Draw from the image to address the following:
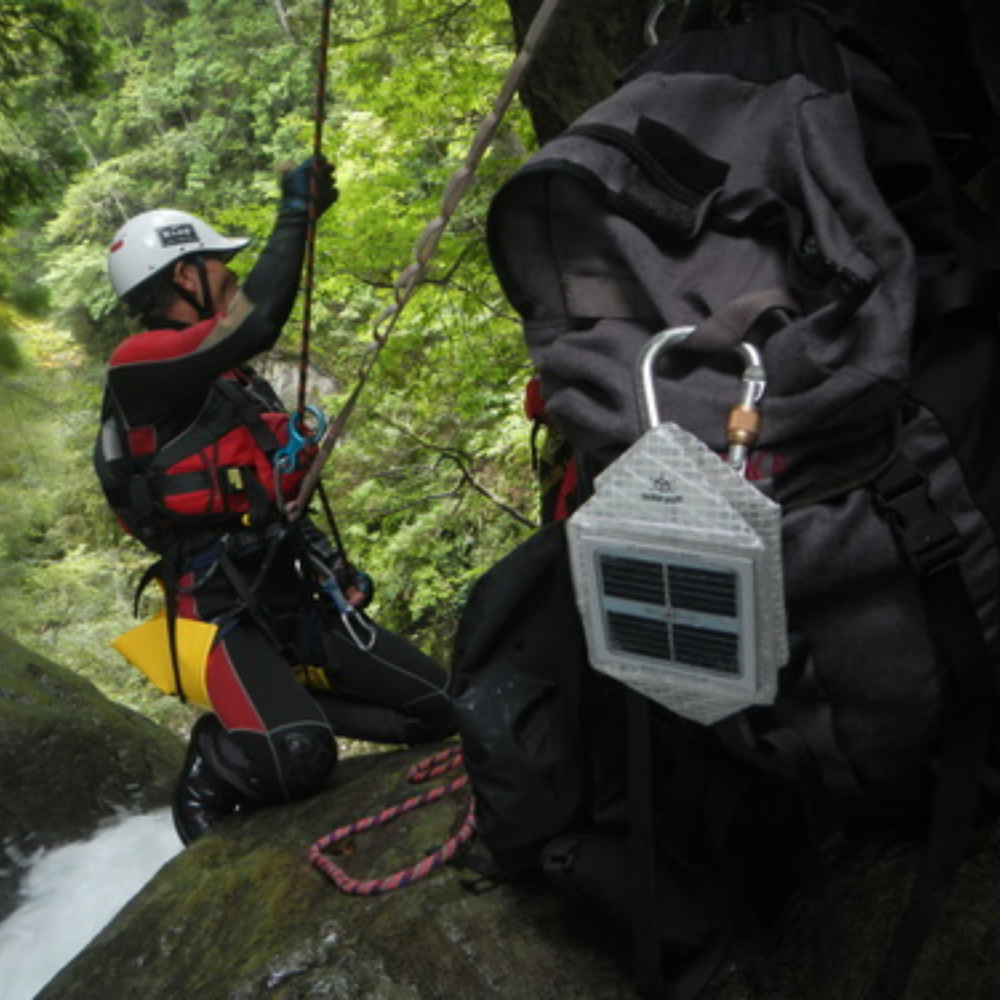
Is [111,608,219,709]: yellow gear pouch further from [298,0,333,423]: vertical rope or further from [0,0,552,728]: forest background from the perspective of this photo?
[0,0,552,728]: forest background

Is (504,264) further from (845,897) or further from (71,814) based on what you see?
(71,814)

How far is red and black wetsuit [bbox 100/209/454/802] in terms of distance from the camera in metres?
3.55

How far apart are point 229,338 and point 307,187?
2.18ft

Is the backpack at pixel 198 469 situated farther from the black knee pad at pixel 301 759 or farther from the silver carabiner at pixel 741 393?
the silver carabiner at pixel 741 393

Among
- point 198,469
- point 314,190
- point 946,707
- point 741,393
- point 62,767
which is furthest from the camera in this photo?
point 62,767

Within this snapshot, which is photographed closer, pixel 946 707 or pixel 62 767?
pixel 946 707

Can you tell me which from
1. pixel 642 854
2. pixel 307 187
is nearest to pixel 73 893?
pixel 307 187

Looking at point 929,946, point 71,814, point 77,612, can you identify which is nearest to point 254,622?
point 71,814

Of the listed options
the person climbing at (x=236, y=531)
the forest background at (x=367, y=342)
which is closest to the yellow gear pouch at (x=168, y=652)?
the person climbing at (x=236, y=531)

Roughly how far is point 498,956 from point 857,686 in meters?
1.15

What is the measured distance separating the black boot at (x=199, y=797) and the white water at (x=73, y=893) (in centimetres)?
50

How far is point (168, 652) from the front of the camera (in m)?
3.80

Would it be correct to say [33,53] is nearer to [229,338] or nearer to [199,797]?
[229,338]

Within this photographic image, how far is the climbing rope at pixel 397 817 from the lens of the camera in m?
2.53
